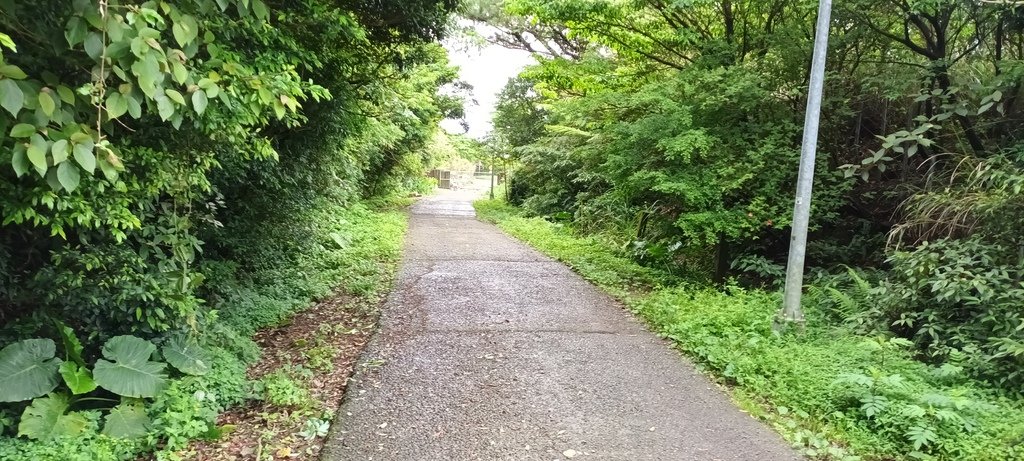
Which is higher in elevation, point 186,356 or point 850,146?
point 850,146

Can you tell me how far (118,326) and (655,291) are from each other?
18.0 feet

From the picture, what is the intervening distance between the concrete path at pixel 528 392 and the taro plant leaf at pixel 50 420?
139cm

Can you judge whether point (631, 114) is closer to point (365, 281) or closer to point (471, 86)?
point (365, 281)

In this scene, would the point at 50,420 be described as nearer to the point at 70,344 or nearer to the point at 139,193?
the point at 70,344

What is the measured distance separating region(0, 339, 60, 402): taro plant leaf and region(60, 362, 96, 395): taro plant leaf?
9 centimetres

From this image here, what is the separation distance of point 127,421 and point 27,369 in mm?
591

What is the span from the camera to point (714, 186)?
6.22m

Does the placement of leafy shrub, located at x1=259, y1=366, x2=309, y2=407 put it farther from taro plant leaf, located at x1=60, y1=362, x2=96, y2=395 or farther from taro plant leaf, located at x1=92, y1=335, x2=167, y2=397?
taro plant leaf, located at x1=60, y1=362, x2=96, y2=395

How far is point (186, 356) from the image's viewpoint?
3.74 meters

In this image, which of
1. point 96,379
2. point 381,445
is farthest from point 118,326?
point 381,445

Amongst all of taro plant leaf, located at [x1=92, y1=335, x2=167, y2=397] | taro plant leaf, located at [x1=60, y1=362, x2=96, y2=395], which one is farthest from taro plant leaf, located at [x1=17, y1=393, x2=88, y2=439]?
taro plant leaf, located at [x1=92, y1=335, x2=167, y2=397]

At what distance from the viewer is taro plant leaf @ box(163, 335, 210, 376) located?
12.0ft

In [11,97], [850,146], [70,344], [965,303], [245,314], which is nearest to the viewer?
[11,97]

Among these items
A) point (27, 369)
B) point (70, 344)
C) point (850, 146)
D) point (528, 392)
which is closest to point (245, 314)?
point (70, 344)
